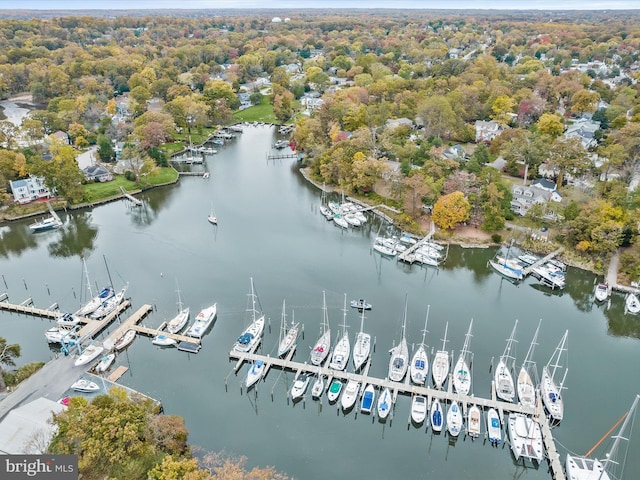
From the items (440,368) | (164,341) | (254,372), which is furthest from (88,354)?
(440,368)

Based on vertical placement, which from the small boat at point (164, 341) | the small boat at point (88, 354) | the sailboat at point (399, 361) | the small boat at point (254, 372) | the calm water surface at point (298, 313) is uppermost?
the sailboat at point (399, 361)

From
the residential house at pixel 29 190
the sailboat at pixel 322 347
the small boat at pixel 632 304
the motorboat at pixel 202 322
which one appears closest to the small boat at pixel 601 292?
the small boat at pixel 632 304

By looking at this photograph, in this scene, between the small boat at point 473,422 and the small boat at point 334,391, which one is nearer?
the small boat at point 473,422

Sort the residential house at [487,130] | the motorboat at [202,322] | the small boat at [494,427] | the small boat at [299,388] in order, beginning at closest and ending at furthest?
1. the small boat at [494,427]
2. the small boat at [299,388]
3. the motorboat at [202,322]
4. the residential house at [487,130]

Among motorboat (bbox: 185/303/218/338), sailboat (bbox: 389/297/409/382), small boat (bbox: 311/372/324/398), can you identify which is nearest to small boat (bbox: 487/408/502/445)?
sailboat (bbox: 389/297/409/382)

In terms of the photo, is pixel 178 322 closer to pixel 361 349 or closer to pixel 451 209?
pixel 361 349

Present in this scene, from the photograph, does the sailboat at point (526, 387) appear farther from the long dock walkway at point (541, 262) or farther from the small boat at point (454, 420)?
the long dock walkway at point (541, 262)

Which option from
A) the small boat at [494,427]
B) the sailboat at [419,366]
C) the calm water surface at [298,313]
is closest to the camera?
the small boat at [494,427]
